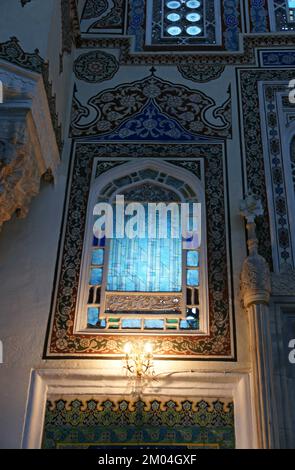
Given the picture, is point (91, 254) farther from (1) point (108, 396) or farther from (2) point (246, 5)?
(2) point (246, 5)

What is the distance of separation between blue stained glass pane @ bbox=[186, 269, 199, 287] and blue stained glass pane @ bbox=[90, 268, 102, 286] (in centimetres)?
76

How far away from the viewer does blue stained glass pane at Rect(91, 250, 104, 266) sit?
5.72 m

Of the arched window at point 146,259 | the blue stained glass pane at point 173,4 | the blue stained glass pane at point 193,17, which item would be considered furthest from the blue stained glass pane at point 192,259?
the blue stained glass pane at point 173,4

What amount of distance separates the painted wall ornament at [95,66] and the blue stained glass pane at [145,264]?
6.74 feet

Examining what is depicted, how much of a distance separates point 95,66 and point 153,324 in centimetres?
320

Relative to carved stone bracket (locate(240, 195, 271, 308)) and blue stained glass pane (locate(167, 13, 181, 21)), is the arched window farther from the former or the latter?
blue stained glass pane (locate(167, 13, 181, 21))

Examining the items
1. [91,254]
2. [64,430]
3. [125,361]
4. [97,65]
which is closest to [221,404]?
[125,361]

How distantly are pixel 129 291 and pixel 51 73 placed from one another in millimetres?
2142

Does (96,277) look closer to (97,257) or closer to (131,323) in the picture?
(97,257)

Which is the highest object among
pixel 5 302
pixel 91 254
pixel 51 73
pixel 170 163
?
pixel 51 73

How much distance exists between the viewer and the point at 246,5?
7.61 m

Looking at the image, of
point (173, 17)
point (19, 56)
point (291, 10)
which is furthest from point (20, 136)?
point (291, 10)

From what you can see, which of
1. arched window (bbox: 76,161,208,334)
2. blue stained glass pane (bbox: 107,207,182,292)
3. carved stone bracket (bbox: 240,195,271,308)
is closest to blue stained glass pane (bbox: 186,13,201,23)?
arched window (bbox: 76,161,208,334)

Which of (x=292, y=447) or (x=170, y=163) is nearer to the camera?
(x=292, y=447)
